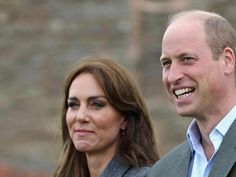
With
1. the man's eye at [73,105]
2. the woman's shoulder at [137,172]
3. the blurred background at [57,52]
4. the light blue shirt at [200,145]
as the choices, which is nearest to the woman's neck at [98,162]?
the woman's shoulder at [137,172]

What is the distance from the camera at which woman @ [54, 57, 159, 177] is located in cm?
553

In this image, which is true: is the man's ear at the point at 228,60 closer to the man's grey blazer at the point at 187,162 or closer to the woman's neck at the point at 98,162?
the man's grey blazer at the point at 187,162

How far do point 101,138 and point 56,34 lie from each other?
7.35m

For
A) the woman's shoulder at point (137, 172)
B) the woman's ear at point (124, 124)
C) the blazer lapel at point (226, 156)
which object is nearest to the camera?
the blazer lapel at point (226, 156)

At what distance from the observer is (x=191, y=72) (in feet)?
15.9

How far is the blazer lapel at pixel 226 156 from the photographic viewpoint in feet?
15.6

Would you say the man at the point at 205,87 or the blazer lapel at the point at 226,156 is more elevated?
the man at the point at 205,87

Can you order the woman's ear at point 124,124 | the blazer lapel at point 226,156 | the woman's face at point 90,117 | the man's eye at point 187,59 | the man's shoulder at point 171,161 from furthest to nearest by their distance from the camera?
the woman's ear at point 124,124 → the woman's face at point 90,117 → the man's shoulder at point 171,161 → the man's eye at point 187,59 → the blazer lapel at point 226,156

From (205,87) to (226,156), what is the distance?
28cm

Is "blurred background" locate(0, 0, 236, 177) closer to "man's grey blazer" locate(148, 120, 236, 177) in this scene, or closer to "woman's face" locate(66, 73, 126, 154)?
"woman's face" locate(66, 73, 126, 154)

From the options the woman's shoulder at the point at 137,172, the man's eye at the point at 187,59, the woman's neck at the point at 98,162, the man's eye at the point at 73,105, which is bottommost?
the woman's shoulder at the point at 137,172

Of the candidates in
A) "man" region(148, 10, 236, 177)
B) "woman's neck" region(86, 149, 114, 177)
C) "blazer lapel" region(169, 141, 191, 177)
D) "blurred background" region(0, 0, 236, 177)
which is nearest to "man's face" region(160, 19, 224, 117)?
"man" region(148, 10, 236, 177)

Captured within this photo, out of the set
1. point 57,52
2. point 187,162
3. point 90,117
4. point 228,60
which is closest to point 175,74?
point 228,60

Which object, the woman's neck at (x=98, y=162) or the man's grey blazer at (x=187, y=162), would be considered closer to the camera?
the man's grey blazer at (x=187, y=162)
